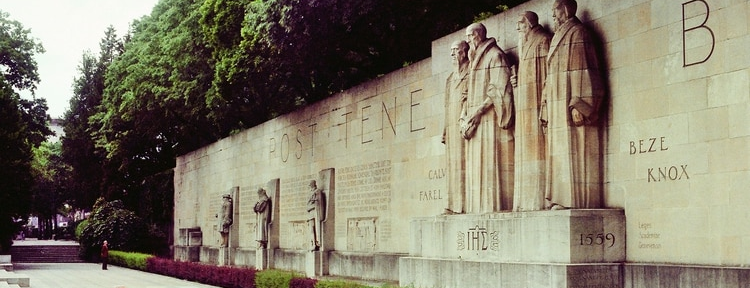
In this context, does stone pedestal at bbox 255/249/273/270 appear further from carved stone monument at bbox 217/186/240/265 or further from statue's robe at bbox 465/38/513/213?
statue's robe at bbox 465/38/513/213

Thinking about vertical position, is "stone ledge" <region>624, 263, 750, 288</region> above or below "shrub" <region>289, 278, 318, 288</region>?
above

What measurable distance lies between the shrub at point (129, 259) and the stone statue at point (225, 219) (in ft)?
25.1

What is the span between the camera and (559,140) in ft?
48.2

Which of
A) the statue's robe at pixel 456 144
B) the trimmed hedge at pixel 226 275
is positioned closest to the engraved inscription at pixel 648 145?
the statue's robe at pixel 456 144

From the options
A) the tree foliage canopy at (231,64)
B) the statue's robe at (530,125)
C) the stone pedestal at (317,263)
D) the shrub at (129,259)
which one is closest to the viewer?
the statue's robe at (530,125)

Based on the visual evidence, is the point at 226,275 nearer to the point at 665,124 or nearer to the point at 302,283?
the point at 302,283

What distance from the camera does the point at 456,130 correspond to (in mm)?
17797

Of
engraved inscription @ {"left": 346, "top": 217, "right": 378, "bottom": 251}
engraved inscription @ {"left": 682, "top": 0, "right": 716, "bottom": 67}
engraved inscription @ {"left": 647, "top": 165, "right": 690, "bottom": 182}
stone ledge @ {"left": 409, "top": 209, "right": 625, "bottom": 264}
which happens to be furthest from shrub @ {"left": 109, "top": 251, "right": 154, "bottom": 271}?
engraved inscription @ {"left": 682, "top": 0, "right": 716, "bottom": 67}

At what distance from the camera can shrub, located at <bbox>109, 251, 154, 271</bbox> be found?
40812 millimetres

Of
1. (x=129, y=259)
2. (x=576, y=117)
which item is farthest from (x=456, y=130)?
(x=129, y=259)

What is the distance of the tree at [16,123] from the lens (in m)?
42.1

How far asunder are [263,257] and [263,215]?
1292 millimetres

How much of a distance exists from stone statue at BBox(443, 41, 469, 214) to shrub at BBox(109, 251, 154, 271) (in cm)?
2521

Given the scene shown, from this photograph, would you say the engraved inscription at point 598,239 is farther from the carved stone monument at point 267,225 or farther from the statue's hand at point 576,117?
the carved stone monument at point 267,225
